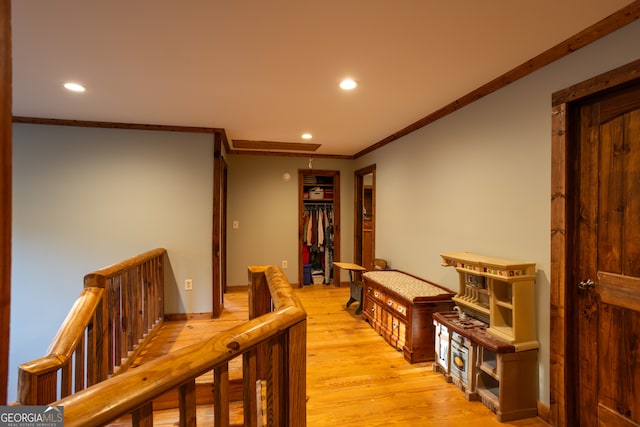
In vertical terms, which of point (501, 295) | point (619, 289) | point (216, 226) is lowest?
→ point (501, 295)

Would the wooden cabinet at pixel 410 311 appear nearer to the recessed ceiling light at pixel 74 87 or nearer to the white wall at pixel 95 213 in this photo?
Result: the white wall at pixel 95 213

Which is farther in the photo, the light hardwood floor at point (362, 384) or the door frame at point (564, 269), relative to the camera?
the light hardwood floor at point (362, 384)

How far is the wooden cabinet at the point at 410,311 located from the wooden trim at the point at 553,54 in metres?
1.70

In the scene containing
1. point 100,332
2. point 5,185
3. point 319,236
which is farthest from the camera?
point 319,236

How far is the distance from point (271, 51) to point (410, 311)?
233 centimetres

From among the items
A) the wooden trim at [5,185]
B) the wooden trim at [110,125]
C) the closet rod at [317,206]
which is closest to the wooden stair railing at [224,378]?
the wooden trim at [5,185]

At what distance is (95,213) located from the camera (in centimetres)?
342

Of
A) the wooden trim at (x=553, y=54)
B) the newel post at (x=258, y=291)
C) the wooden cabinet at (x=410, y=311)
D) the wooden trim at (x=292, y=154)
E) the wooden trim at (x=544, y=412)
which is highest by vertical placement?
the wooden trim at (x=292, y=154)

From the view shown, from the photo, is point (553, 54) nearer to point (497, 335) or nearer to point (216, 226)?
point (497, 335)

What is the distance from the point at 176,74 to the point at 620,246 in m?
2.96

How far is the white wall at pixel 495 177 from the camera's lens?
1952 mm

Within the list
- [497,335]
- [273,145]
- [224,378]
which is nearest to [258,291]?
[224,378]

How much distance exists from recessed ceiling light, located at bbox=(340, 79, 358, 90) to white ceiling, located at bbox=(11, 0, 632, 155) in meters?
0.06

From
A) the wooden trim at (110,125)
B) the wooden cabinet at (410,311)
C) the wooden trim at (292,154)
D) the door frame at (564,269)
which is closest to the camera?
the door frame at (564,269)
